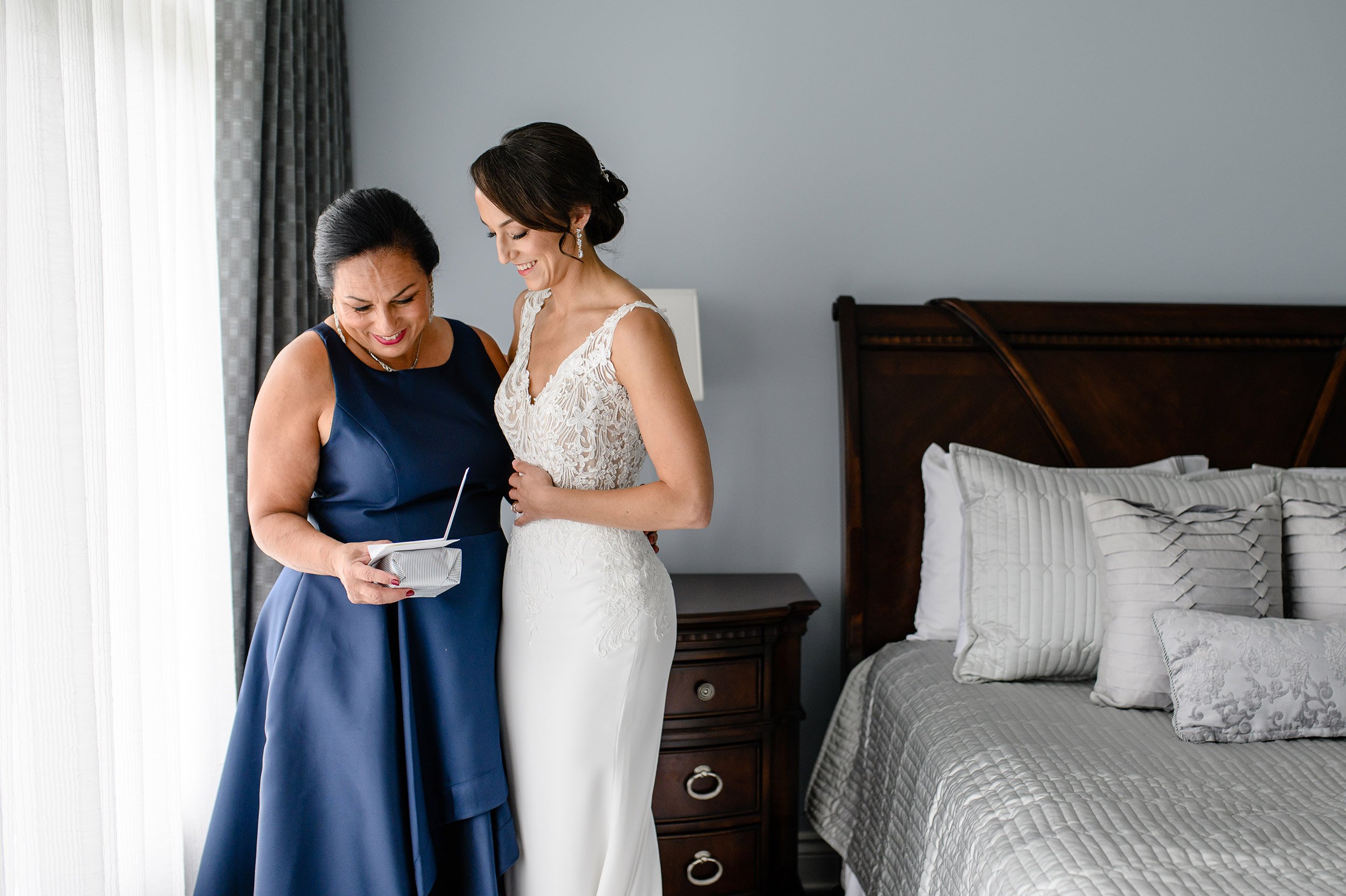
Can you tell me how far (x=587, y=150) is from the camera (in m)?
1.45

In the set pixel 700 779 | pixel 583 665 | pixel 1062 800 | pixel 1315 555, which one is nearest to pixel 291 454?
pixel 583 665

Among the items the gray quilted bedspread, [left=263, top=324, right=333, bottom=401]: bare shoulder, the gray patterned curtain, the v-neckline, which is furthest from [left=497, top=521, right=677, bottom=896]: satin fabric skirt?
the gray patterned curtain

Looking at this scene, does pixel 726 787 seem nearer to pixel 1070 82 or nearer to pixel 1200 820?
pixel 1200 820

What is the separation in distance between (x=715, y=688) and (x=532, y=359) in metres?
0.99

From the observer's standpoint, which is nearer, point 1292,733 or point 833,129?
point 1292,733

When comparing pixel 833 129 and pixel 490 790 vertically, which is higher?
pixel 833 129

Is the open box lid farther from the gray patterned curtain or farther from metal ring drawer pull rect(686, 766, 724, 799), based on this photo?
metal ring drawer pull rect(686, 766, 724, 799)

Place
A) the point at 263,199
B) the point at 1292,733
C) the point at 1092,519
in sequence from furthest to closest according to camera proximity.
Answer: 1. the point at 1092,519
2. the point at 263,199
3. the point at 1292,733

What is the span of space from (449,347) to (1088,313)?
1.86 meters

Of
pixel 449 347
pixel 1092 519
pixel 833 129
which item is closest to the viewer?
pixel 449 347

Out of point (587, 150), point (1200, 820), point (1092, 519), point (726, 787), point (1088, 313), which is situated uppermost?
point (587, 150)

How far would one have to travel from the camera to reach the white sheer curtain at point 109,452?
1279mm

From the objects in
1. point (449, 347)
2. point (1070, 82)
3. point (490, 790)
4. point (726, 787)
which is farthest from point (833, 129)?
point (490, 790)

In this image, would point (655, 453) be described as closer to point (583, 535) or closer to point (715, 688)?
point (583, 535)
